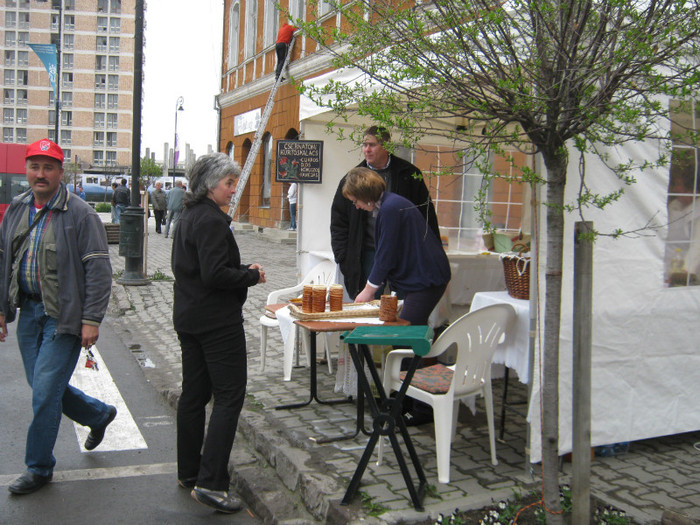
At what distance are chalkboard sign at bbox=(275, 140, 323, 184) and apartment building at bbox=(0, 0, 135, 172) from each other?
94.0 metres

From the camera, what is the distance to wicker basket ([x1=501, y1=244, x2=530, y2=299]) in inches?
189

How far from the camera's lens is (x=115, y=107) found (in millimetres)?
99375

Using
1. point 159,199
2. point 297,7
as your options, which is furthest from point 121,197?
point 297,7

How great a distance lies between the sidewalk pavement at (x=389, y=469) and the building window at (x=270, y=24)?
1807cm

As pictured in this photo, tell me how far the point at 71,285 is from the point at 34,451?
96 centimetres

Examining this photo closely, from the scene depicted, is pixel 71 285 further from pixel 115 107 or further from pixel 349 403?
pixel 115 107

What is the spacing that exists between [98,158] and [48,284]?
102779 mm

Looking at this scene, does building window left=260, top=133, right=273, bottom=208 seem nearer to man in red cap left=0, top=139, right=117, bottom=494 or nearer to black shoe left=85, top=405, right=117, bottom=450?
black shoe left=85, top=405, right=117, bottom=450

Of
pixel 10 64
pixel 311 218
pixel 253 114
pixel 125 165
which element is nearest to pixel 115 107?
pixel 125 165

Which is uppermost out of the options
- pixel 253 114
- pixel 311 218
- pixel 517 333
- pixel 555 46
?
pixel 253 114

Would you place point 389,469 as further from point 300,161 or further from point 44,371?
point 300,161

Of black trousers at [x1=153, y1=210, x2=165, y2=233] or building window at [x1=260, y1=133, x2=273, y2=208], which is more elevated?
building window at [x1=260, y1=133, x2=273, y2=208]

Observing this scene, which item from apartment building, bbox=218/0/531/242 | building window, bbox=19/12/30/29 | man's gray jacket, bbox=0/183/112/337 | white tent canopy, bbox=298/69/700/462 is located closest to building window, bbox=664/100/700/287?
white tent canopy, bbox=298/69/700/462

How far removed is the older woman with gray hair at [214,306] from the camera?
148 inches
